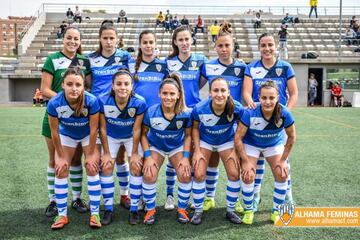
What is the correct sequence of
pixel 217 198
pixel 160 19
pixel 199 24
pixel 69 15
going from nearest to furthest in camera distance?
1. pixel 217 198
2. pixel 199 24
3. pixel 160 19
4. pixel 69 15

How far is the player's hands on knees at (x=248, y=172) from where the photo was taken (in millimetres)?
3871

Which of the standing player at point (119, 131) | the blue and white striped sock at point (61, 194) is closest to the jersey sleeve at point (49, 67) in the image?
the standing player at point (119, 131)

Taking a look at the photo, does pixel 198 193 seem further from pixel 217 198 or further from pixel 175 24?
pixel 175 24

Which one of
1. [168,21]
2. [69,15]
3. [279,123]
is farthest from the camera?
[69,15]

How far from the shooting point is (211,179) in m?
4.34

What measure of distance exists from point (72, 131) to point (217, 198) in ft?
6.05

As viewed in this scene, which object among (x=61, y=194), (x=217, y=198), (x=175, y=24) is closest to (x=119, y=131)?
(x=61, y=194)

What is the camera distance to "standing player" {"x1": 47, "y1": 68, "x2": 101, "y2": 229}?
3.69 meters

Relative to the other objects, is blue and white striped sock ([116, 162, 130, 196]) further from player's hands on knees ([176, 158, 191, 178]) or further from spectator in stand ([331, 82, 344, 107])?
spectator in stand ([331, 82, 344, 107])

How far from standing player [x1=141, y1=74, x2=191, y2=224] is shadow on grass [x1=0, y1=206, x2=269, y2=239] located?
161mm

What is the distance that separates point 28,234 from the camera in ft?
11.8

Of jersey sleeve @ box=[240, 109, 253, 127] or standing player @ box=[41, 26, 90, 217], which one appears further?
standing player @ box=[41, 26, 90, 217]

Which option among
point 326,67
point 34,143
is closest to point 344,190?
point 34,143

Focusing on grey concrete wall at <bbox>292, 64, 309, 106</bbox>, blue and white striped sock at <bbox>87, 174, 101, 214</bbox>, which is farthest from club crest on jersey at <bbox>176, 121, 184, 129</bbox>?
grey concrete wall at <bbox>292, 64, 309, 106</bbox>
